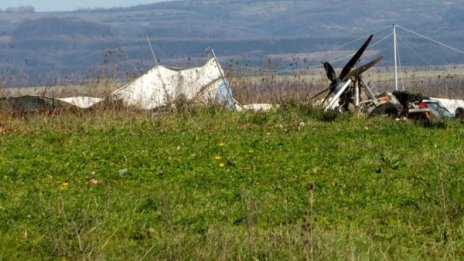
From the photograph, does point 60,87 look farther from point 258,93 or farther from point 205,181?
point 205,181

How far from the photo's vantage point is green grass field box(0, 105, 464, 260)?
792 centimetres

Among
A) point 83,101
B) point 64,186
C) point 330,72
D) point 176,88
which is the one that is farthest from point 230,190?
point 330,72

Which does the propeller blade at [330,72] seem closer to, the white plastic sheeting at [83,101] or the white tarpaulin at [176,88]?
the white tarpaulin at [176,88]

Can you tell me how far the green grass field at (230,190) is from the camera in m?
7.92

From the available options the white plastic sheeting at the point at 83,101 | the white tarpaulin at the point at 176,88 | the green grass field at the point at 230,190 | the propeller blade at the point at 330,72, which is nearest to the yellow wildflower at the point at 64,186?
the green grass field at the point at 230,190

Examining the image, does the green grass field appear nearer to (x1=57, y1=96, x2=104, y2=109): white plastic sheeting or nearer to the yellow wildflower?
the yellow wildflower

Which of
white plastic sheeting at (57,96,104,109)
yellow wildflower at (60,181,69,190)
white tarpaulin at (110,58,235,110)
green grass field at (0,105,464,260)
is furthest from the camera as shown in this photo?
white plastic sheeting at (57,96,104,109)

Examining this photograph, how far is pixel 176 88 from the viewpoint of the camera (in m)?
19.2

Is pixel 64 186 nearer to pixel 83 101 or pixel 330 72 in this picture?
pixel 83 101

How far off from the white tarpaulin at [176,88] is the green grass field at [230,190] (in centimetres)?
246

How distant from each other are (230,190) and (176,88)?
911 centimetres

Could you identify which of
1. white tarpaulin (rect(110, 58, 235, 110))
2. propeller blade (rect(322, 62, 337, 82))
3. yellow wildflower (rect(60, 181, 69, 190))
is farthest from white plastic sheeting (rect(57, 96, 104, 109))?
yellow wildflower (rect(60, 181, 69, 190))

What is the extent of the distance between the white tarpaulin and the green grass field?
2463 millimetres

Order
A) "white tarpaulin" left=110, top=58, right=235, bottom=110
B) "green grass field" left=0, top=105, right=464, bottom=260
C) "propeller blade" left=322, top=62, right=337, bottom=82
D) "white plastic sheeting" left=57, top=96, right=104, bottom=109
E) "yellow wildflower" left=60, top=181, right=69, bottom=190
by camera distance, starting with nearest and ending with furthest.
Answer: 1. "green grass field" left=0, top=105, right=464, bottom=260
2. "yellow wildflower" left=60, top=181, right=69, bottom=190
3. "white tarpaulin" left=110, top=58, right=235, bottom=110
4. "white plastic sheeting" left=57, top=96, right=104, bottom=109
5. "propeller blade" left=322, top=62, right=337, bottom=82
